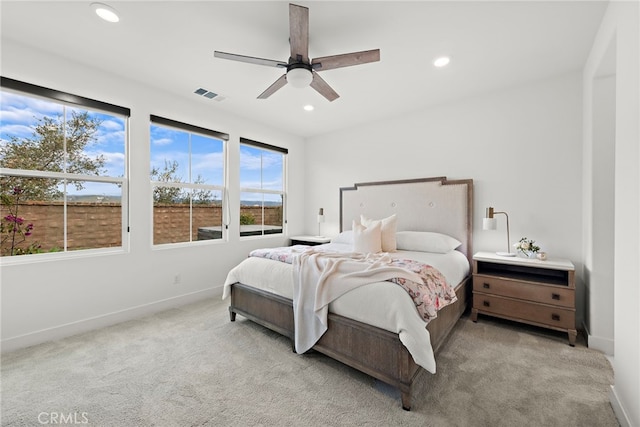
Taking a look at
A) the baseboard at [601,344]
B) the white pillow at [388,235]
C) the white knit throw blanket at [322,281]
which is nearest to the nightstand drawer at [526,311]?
the baseboard at [601,344]

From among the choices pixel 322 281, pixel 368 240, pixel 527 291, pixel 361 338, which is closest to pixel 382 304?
pixel 361 338

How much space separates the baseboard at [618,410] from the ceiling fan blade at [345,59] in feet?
8.75

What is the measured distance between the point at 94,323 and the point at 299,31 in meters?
3.38

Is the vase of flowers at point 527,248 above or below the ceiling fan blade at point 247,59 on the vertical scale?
below

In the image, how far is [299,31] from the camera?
185 cm

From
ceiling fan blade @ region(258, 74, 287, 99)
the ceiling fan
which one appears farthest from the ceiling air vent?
the ceiling fan

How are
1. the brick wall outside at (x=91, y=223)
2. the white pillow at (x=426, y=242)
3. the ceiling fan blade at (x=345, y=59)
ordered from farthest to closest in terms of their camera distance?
the white pillow at (x=426, y=242) → the brick wall outside at (x=91, y=223) → the ceiling fan blade at (x=345, y=59)

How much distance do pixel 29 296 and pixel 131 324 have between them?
34.3 inches

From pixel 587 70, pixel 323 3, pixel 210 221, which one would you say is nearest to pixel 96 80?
pixel 210 221

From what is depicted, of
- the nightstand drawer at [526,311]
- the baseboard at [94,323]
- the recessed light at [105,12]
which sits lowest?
the baseboard at [94,323]

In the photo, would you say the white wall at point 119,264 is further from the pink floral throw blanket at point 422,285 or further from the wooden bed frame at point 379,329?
the pink floral throw blanket at point 422,285

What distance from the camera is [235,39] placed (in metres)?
2.28

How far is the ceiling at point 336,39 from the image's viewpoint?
1941 mm

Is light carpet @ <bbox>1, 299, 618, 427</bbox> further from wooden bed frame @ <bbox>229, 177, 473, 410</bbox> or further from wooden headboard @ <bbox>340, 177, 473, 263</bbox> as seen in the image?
wooden headboard @ <bbox>340, 177, 473, 263</bbox>
